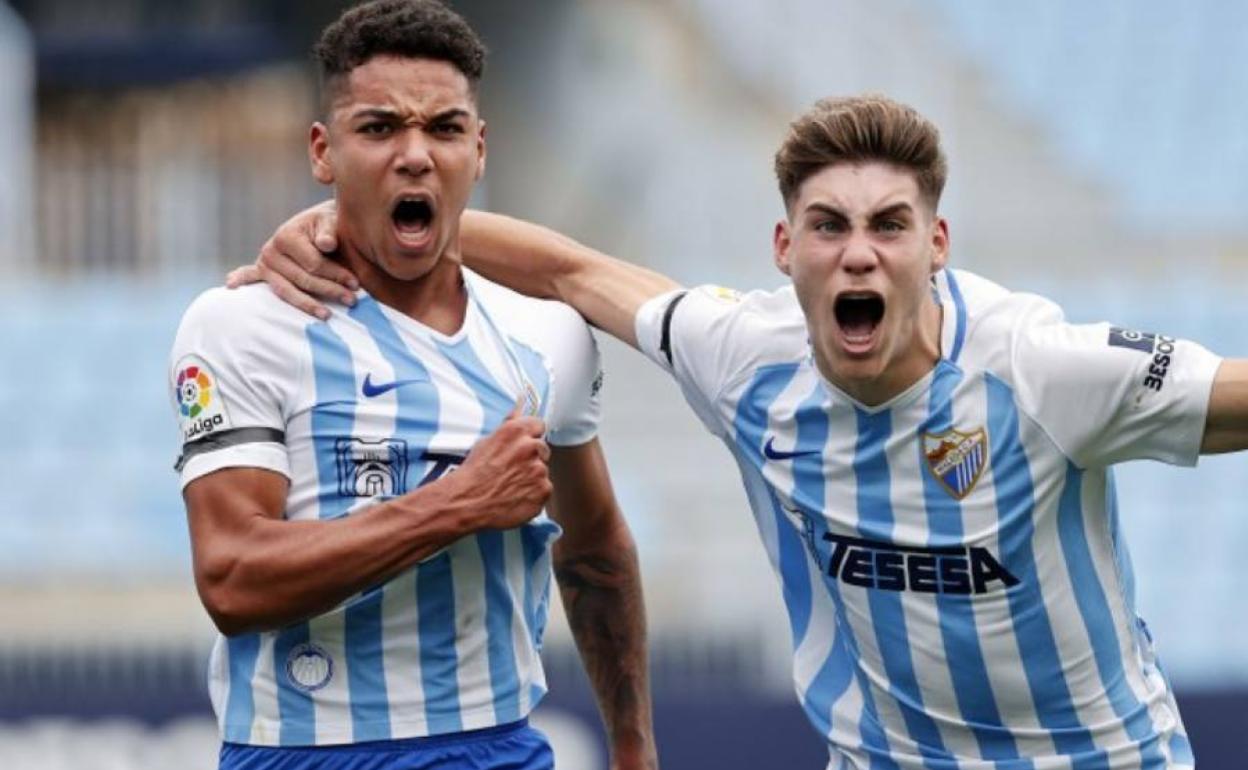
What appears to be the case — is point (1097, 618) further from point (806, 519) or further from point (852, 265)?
point (852, 265)

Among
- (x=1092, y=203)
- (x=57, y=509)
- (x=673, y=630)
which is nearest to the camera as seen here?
(x=673, y=630)

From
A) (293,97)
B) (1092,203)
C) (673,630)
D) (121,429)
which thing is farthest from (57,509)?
(1092,203)

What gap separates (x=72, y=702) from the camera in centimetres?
845

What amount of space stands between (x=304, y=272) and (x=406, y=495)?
511 mm

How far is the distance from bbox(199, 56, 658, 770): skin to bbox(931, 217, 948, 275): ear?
0.80m

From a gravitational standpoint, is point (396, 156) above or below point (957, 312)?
above

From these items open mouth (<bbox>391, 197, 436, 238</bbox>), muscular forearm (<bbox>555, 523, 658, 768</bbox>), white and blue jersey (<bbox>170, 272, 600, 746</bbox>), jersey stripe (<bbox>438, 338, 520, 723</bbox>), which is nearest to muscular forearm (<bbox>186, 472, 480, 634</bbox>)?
white and blue jersey (<bbox>170, 272, 600, 746</bbox>)

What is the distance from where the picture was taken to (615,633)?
489 centimetres

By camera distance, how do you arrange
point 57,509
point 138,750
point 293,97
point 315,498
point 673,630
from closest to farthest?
point 315,498 < point 138,750 < point 673,630 < point 57,509 < point 293,97

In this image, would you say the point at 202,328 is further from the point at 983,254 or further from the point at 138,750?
the point at 983,254

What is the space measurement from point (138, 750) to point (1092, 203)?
7.72 metres

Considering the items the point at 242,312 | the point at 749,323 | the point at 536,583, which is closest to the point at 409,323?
the point at 242,312

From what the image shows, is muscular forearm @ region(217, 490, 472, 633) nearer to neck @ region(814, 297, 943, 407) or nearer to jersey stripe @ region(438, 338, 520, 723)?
jersey stripe @ region(438, 338, 520, 723)

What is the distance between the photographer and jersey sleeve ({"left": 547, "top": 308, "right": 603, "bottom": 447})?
4469mm
